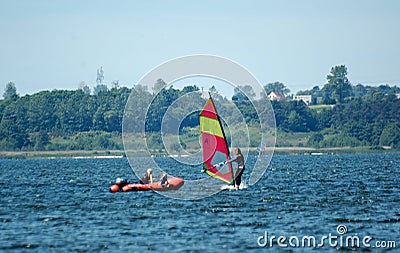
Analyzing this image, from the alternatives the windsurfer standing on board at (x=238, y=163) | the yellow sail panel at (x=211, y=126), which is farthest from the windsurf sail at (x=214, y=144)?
the windsurfer standing on board at (x=238, y=163)

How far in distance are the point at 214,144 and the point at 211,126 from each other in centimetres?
138

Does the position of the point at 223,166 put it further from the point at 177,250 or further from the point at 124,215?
the point at 177,250

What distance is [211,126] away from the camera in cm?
6284

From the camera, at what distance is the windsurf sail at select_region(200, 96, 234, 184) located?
204 feet

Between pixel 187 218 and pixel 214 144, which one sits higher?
pixel 214 144

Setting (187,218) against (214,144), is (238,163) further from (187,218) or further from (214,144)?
(187,218)

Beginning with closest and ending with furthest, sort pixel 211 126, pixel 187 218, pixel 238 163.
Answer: pixel 187 218 < pixel 238 163 < pixel 211 126

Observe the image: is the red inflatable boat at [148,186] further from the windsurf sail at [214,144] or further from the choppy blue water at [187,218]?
the windsurf sail at [214,144]

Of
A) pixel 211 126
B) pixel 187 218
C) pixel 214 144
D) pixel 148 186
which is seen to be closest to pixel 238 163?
pixel 214 144

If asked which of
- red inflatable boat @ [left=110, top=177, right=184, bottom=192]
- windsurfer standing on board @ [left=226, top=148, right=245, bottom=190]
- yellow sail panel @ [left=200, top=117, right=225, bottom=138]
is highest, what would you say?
yellow sail panel @ [left=200, top=117, right=225, bottom=138]

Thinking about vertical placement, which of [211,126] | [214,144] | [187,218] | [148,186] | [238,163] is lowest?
[187,218]

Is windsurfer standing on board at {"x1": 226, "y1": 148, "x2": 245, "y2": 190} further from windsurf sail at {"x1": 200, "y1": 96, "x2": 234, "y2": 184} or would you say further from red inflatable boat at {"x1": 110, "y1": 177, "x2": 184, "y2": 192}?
red inflatable boat at {"x1": 110, "y1": 177, "x2": 184, "y2": 192}

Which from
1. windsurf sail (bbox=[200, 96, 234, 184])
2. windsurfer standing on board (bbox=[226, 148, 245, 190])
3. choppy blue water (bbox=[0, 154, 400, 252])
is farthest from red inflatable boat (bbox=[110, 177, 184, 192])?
windsurfer standing on board (bbox=[226, 148, 245, 190])

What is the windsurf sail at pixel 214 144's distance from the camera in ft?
204
